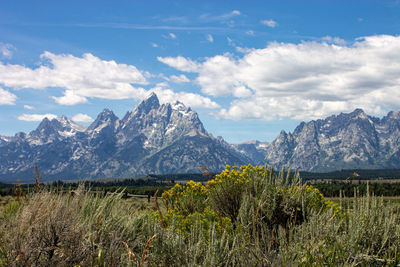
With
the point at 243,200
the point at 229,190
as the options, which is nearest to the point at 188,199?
the point at 229,190

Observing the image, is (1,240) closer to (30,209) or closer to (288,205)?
(30,209)

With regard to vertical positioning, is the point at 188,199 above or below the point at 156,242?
below

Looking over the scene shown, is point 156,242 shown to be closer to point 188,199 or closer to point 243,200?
point 243,200

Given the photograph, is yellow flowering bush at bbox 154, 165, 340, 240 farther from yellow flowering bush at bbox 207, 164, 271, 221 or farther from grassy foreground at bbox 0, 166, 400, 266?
grassy foreground at bbox 0, 166, 400, 266

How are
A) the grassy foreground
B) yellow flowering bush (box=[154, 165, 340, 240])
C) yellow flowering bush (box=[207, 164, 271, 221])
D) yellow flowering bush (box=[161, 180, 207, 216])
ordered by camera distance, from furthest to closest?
yellow flowering bush (box=[161, 180, 207, 216]) → yellow flowering bush (box=[207, 164, 271, 221]) → yellow flowering bush (box=[154, 165, 340, 240]) → the grassy foreground

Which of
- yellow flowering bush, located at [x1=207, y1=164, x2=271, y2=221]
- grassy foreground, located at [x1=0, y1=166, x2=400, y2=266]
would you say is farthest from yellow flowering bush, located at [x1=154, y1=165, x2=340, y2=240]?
grassy foreground, located at [x1=0, y1=166, x2=400, y2=266]

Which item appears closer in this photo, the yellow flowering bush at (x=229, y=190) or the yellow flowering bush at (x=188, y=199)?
the yellow flowering bush at (x=229, y=190)

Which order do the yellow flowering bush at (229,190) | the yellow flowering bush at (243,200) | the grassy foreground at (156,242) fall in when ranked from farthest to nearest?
the yellow flowering bush at (229,190)
the yellow flowering bush at (243,200)
the grassy foreground at (156,242)

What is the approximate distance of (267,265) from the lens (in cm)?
621

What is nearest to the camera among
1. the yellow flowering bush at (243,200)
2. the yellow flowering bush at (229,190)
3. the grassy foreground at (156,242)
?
the grassy foreground at (156,242)

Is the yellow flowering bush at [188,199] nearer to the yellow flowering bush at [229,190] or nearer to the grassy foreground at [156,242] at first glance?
the yellow flowering bush at [229,190]

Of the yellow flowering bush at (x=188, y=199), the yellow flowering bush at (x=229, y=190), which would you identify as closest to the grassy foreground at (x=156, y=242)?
the yellow flowering bush at (x=229, y=190)

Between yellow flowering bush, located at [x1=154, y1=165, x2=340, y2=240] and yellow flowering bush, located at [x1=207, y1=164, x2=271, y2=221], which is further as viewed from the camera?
yellow flowering bush, located at [x1=207, y1=164, x2=271, y2=221]

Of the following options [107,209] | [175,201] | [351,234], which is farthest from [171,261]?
[175,201]
